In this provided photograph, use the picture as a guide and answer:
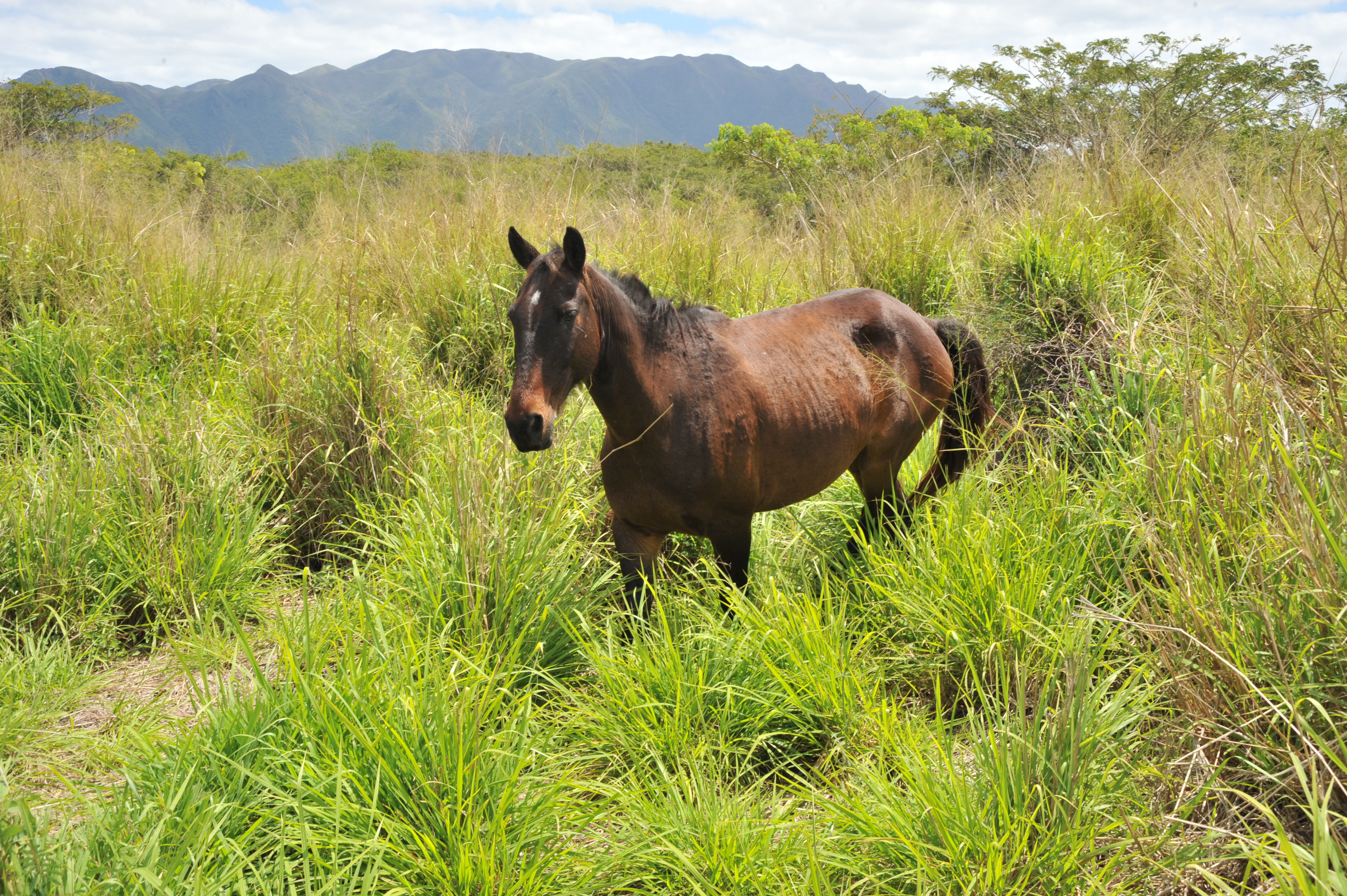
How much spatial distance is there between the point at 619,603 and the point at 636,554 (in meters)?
0.28

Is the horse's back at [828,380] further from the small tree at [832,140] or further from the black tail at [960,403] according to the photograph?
the small tree at [832,140]

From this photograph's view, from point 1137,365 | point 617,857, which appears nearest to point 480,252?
point 1137,365

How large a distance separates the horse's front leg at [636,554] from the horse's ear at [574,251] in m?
1.02

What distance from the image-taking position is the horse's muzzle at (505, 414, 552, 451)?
7.64ft

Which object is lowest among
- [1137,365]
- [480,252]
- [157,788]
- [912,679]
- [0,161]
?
[912,679]

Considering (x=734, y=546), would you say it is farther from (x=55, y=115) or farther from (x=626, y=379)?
(x=55, y=115)

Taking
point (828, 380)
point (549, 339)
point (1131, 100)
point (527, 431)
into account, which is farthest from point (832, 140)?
point (527, 431)

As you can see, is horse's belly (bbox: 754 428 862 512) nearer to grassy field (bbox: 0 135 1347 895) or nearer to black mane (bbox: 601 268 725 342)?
grassy field (bbox: 0 135 1347 895)

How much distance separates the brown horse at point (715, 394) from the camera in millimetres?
2549

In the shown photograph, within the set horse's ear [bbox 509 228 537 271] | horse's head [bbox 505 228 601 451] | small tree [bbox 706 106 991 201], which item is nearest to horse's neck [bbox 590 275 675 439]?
horse's head [bbox 505 228 601 451]

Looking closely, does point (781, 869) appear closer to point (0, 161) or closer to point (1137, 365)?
point (1137, 365)

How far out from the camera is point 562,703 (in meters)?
2.65

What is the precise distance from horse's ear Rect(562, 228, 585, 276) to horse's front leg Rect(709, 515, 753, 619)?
1.12 m

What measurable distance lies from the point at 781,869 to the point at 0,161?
25.8 feet
